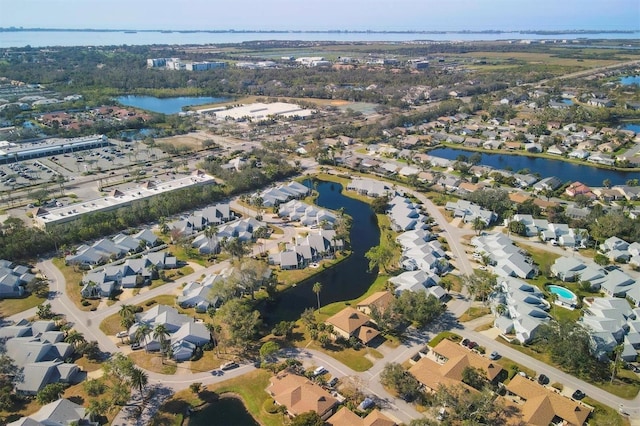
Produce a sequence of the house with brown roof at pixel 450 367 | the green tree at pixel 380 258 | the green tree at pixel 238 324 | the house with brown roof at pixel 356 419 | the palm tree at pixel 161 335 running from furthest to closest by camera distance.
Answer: the green tree at pixel 380 258 < the green tree at pixel 238 324 < the palm tree at pixel 161 335 < the house with brown roof at pixel 450 367 < the house with brown roof at pixel 356 419

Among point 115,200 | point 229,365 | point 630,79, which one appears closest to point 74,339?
point 229,365

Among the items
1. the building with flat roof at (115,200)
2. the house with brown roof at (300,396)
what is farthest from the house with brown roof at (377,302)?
the building with flat roof at (115,200)

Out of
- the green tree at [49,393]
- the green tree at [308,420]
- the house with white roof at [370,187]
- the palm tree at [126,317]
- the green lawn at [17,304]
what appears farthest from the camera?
the house with white roof at [370,187]

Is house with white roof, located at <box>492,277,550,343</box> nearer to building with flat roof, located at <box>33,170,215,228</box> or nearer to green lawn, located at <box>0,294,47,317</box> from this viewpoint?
green lawn, located at <box>0,294,47,317</box>

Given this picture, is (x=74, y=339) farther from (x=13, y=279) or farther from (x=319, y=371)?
(x=319, y=371)

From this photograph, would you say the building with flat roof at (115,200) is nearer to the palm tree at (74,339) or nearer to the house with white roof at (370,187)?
the house with white roof at (370,187)

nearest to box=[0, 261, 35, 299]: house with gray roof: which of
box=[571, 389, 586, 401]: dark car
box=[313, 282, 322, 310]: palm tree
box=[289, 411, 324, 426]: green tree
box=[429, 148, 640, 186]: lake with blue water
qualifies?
box=[313, 282, 322, 310]: palm tree
